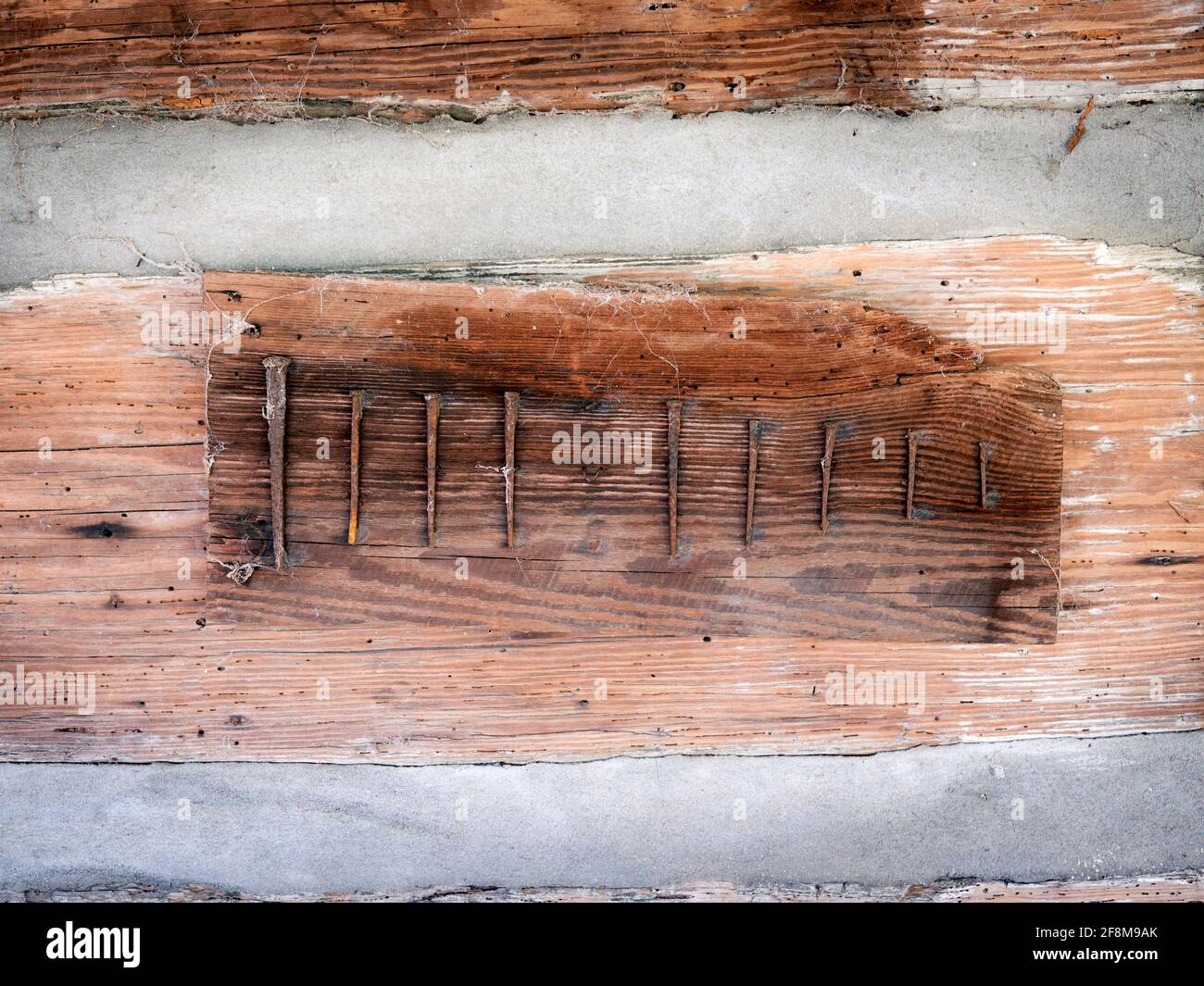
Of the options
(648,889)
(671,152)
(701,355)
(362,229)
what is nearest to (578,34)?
(671,152)

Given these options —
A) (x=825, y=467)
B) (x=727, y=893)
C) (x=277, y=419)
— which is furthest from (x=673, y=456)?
(x=727, y=893)

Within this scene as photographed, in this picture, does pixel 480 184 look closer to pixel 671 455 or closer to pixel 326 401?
pixel 326 401

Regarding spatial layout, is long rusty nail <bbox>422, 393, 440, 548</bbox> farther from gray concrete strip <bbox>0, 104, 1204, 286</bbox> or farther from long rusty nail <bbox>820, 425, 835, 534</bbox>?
long rusty nail <bbox>820, 425, 835, 534</bbox>

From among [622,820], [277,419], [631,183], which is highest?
[631,183]

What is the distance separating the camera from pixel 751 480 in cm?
334

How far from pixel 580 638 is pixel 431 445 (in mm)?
1200

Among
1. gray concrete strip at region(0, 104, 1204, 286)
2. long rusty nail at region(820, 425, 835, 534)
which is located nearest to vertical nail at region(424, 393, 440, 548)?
gray concrete strip at region(0, 104, 1204, 286)

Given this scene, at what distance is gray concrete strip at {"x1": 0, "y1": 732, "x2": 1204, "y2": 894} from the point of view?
3.78m

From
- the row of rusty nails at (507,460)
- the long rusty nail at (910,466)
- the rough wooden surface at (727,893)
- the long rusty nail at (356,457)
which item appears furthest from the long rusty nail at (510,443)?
the rough wooden surface at (727,893)

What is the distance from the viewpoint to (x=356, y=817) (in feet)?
12.5

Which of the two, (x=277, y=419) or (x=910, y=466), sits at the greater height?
(x=277, y=419)

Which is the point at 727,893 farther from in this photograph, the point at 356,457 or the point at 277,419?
the point at 277,419

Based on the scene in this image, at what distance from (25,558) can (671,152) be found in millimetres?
3766

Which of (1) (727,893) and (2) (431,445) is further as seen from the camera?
(1) (727,893)
